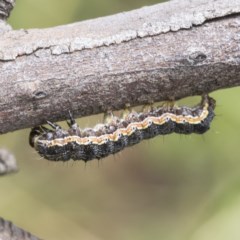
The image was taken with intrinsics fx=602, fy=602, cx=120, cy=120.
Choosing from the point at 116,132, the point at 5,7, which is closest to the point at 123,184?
the point at 116,132

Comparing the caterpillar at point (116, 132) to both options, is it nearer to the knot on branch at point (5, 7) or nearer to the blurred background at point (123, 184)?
the knot on branch at point (5, 7)

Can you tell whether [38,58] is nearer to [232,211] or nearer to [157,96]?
[157,96]

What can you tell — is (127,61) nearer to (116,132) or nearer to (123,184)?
(116,132)

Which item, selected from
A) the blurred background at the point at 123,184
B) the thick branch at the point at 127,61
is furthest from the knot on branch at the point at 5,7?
the blurred background at the point at 123,184

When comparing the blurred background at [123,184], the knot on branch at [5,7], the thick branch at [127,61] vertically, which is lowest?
the thick branch at [127,61]

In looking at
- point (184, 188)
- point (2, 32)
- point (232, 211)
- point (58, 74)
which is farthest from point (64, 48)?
point (184, 188)

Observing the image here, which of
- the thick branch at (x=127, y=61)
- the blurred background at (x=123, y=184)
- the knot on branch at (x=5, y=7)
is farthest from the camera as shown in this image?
the blurred background at (x=123, y=184)
